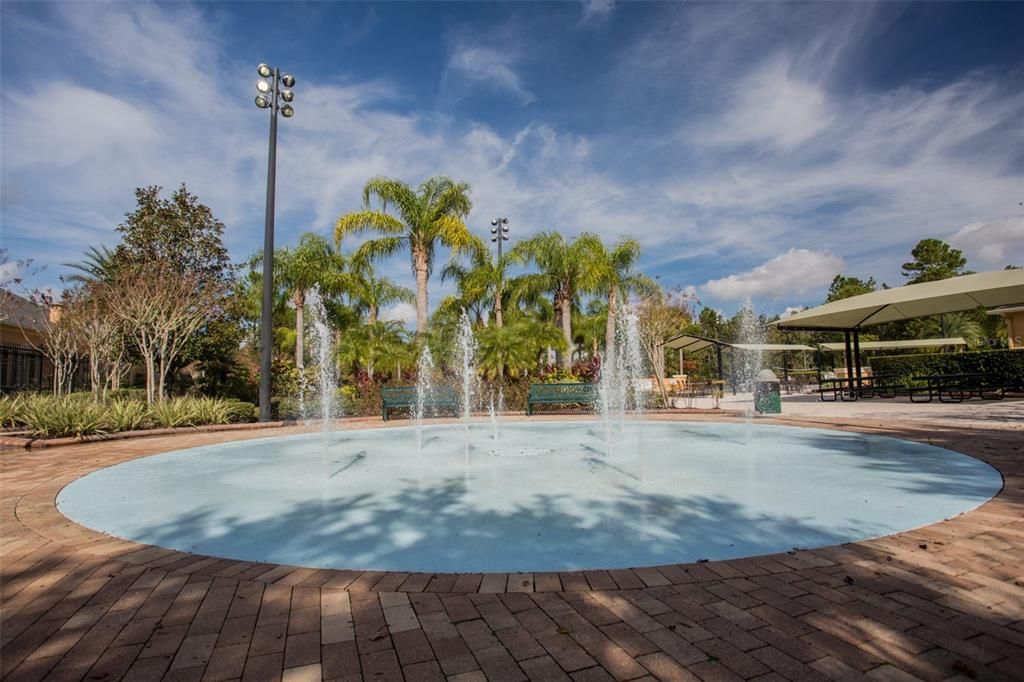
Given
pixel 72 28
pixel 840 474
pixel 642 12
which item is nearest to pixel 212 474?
pixel 840 474

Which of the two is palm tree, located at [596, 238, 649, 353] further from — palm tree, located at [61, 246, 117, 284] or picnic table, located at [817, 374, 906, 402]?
palm tree, located at [61, 246, 117, 284]

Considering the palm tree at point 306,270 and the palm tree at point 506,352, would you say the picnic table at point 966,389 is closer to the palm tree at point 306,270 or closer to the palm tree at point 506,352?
the palm tree at point 506,352

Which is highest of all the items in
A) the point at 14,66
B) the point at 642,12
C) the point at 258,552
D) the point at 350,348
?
the point at 642,12

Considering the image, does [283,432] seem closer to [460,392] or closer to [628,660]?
[460,392]

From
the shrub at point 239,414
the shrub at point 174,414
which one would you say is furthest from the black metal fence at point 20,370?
the shrub at point 174,414

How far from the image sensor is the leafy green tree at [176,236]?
18141mm

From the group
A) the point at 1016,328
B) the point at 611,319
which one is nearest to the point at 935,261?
the point at 1016,328

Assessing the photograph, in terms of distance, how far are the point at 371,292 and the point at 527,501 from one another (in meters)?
22.4

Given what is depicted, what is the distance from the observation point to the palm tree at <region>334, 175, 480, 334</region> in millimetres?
20125

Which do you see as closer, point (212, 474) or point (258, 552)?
point (258, 552)

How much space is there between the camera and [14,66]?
927 cm

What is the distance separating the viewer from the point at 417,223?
807 inches

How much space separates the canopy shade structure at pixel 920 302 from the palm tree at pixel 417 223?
39.8 ft

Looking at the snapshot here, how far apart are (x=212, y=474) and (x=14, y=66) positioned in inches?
335
